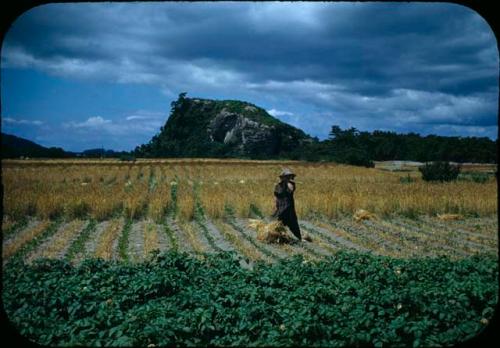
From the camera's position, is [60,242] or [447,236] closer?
[60,242]

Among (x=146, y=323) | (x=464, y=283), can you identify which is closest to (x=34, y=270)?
(x=146, y=323)

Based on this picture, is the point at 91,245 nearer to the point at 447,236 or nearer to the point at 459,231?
the point at 447,236

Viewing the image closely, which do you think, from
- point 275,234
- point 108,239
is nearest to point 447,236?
point 275,234

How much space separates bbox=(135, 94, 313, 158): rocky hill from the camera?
63.5 meters

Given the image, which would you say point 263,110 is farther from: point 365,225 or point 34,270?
point 34,270

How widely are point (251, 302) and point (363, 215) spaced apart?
10.0 meters

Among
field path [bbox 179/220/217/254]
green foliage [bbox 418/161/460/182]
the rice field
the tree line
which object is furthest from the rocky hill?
field path [bbox 179/220/217/254]

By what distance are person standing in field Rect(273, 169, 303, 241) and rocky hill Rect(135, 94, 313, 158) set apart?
4974 centimetres

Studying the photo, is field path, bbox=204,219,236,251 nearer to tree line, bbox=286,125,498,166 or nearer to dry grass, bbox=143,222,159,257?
dry grass, bbox=143,222,159,257

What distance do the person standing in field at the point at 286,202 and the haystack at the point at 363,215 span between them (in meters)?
4.19

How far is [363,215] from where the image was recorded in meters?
14.6

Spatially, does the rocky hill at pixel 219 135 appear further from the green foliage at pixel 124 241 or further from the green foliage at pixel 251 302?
the green foliage at pixel 251 302

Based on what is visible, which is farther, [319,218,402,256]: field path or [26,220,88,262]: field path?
[319,218,402,256]: field path

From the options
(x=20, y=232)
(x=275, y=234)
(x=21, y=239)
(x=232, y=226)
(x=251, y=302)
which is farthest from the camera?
(x=232, y=226)
